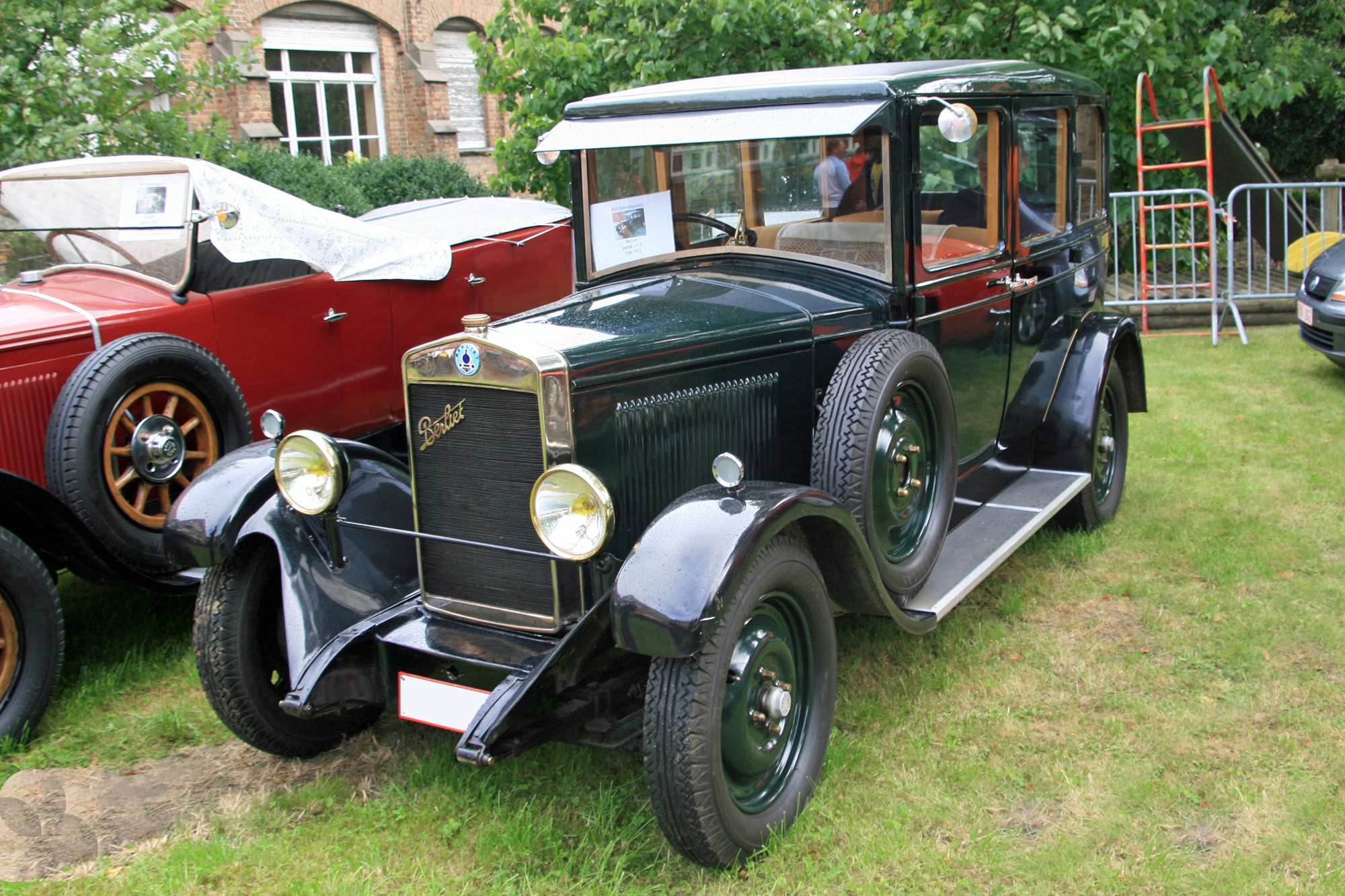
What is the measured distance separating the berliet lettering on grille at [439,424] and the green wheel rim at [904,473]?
126 cm

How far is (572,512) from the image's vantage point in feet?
9.21

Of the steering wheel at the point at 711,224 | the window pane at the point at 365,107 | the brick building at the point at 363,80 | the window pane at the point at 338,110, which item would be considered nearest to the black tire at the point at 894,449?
the steering wheel at the point at 711,224

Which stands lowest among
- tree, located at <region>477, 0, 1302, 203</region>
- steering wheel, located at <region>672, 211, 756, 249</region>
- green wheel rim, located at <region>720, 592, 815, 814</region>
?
green wheel rim, located at <region>720, 592, 815, 814</region>

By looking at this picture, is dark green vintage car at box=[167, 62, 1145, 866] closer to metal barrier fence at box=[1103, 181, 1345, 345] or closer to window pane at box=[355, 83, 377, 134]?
metal barrier fence at box=[1103, 181, 1345, 345]

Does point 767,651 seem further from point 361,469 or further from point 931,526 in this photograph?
point 361,469

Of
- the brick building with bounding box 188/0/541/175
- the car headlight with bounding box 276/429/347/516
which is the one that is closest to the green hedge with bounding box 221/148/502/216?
the brick building with bounding box 188/0/541/175

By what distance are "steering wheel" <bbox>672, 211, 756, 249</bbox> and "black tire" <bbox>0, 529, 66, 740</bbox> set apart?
8.30 ft

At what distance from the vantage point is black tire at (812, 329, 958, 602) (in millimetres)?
3234

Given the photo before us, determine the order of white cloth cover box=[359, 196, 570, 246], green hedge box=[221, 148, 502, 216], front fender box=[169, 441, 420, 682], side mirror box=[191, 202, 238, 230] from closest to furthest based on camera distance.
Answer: front fender box=[169, 441, 420, 682], side mirror box=[191, 202, 238, 230], white cloth cover box=[359, 196, 570, 246], green hedge box=[221, 148, 502, 216]

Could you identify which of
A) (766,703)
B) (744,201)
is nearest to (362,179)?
(744,201)

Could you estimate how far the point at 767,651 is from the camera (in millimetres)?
2943

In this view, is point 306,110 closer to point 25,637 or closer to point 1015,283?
point 25,637

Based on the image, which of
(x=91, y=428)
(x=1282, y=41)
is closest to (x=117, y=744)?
(x=91, y=428)

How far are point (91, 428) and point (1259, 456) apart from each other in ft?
19.6
